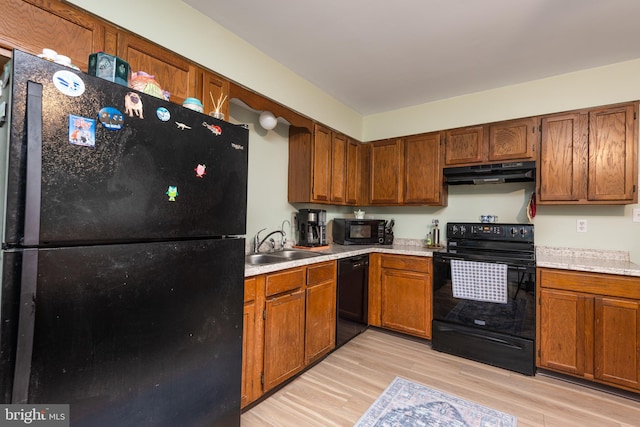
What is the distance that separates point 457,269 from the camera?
8.64ft

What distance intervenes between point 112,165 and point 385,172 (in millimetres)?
2961

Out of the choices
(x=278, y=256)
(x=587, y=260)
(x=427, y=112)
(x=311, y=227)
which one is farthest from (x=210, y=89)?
(x=587, y=260)

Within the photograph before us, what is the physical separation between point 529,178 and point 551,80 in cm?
91

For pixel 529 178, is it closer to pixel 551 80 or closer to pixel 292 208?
pixel 551 80

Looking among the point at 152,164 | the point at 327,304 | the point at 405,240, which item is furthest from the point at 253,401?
the point at 405,240

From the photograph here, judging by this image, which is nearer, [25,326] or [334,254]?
[25,326]

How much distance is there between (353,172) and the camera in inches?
138

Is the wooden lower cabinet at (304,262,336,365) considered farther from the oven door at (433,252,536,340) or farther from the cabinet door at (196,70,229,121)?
the cabinet door at (196,70,229,121)

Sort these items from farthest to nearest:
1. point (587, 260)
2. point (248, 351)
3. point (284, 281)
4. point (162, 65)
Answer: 1. point (587, 260)
2. point (284, 281)
3. point (248, 351)
4. point (162, 65)

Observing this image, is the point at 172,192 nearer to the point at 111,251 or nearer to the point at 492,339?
the point at 111,251

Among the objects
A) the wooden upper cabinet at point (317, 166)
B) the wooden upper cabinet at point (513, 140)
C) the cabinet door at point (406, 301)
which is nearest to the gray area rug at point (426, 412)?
the cabinet door at point (406, 301)

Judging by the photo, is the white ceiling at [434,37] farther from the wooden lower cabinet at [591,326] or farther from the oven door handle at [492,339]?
the oven door handle at [492,339]

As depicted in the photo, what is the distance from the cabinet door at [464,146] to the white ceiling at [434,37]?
1.49 ft

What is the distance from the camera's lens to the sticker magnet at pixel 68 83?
842 millimetres
